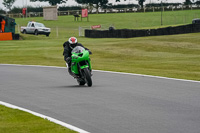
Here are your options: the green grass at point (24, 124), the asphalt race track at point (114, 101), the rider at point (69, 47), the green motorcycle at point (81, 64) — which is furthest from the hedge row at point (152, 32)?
the green grass at point (24, 124)

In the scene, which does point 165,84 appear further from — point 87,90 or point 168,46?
point 168,46

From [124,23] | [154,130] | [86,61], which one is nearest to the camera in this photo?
[154,130]

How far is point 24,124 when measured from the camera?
26.4 ft

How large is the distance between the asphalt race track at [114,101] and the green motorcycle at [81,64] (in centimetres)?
27

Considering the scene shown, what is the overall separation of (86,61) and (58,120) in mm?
5456

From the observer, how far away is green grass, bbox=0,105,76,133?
295 inches

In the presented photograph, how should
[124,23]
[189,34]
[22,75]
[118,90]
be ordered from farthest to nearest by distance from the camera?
[124,23] < [189,34] < [22,75] < [118,90]

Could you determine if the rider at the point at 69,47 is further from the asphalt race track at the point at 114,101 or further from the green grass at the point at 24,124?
the green grass at the point at 24,124

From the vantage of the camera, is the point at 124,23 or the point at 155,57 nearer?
the point at 155,57

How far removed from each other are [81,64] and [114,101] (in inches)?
134

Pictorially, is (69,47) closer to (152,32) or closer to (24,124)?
(24,124)

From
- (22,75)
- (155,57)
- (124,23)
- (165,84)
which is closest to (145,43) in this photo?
(155,57)

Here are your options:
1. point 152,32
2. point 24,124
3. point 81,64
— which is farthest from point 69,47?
point 152,32

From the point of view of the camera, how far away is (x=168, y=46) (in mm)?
32344
